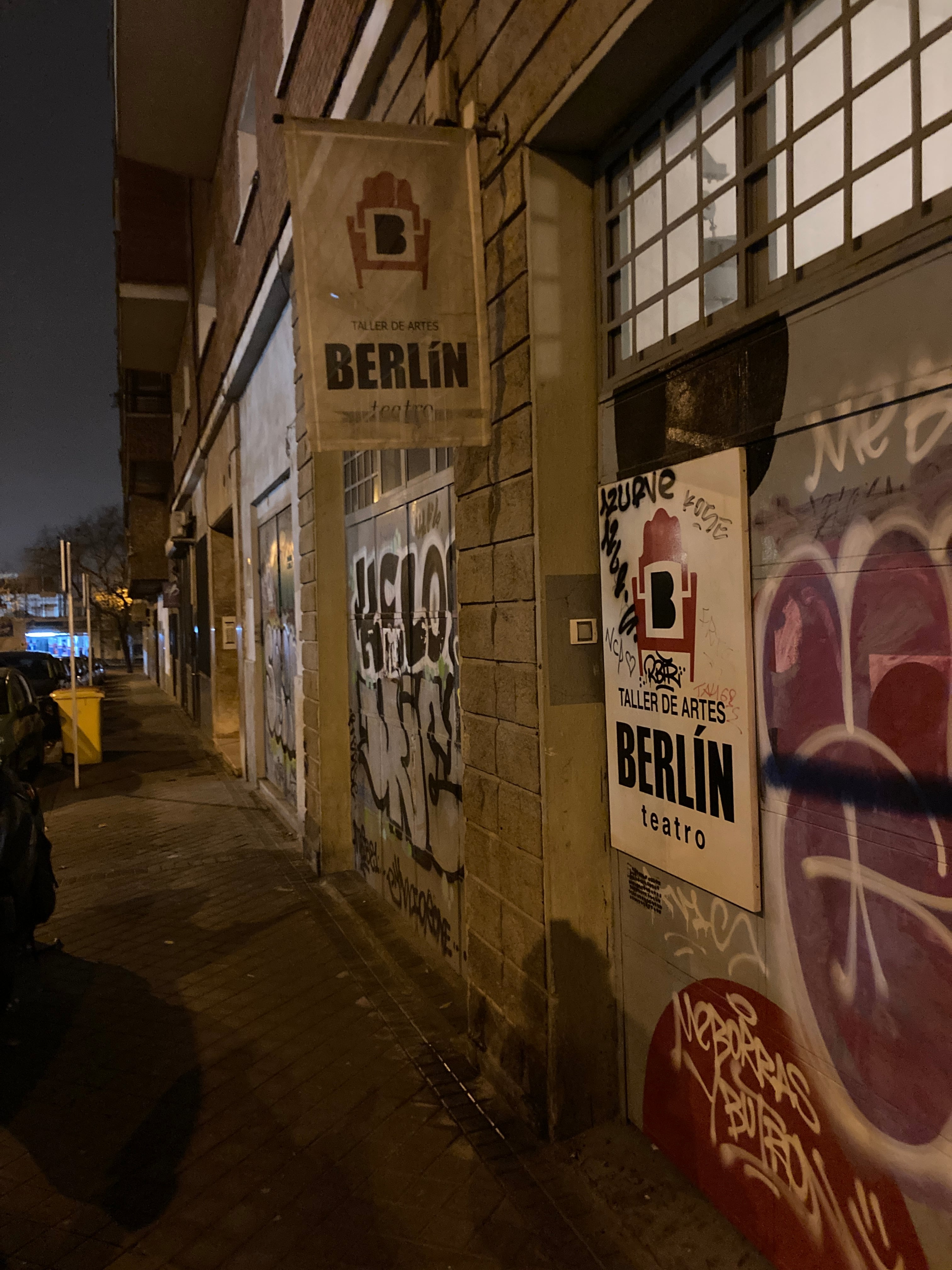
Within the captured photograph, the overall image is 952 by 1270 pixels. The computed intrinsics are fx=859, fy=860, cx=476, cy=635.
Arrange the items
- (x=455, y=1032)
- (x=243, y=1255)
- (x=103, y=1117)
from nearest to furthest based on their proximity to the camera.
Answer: (x=243, y=1255), (x=103, y=1117), (x=455, y=1032)

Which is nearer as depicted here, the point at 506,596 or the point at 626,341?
the point at 626,341

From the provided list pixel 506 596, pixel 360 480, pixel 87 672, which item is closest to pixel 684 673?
pixel 506 596

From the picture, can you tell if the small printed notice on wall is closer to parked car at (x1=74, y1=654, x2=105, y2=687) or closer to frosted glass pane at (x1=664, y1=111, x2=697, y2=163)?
frosted glass pane at (x1=664, y1=111, x2=697, y2=163)

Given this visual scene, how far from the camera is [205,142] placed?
1266 cm

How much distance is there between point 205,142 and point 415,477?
1017cm

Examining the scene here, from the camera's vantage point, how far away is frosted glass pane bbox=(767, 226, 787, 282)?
2602 mm

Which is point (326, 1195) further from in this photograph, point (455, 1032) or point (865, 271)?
point (865, 271)

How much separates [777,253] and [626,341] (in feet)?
2.82

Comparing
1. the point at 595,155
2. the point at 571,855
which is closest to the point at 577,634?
the point at 571,855

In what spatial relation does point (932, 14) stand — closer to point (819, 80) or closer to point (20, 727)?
point (819, 80)

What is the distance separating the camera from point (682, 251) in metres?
3.08

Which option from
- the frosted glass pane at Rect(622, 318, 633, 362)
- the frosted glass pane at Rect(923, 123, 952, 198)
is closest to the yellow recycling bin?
the frosted glass pane at Rect(622, 318, 633, 362)

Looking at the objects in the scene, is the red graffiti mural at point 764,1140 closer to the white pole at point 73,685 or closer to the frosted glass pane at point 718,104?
the frosted glass pane at point 718,104

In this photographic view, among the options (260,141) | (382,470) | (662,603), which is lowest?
(662,603)
